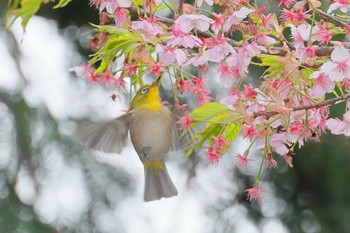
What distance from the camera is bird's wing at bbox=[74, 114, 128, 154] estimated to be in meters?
A: 1.85

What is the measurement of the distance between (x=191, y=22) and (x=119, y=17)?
5.5 inches

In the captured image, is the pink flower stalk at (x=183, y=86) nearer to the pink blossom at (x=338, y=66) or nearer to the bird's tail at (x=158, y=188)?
the pink blossom at (x=338, y=66)

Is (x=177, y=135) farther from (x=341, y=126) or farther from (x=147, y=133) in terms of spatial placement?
(x=341, y=126)

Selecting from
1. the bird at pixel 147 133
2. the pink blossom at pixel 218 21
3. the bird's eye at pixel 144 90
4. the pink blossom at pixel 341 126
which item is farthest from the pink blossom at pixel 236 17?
the bird's eye at pixel 144 90

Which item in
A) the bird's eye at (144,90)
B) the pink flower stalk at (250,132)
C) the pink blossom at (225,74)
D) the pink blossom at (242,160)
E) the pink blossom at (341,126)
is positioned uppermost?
the pink blossom at (225,74)

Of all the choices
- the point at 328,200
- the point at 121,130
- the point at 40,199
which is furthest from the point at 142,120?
the point at 328,200

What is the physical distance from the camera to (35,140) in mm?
2775

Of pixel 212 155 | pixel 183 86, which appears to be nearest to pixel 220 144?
pixel 212 155

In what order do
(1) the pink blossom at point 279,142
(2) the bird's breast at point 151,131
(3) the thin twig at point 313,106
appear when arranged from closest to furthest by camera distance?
1. (3) the thin twig at point 313,106
2. (1) the pink blossom at point 279,142
3. (2) the bird's breast at point 151,131

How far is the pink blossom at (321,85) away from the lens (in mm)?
1366

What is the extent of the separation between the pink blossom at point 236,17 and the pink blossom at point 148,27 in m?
0.10

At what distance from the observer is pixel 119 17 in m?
1.43

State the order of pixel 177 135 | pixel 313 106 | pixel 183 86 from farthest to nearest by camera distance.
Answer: pixel 177 135, pixel 183 86, pixel 313 106

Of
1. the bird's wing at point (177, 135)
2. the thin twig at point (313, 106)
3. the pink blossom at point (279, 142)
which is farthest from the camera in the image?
the bird's wing at point (177, 135)
